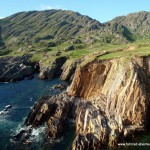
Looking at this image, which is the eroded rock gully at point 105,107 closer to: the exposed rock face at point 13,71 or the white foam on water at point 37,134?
the white foam on water at point 37,134

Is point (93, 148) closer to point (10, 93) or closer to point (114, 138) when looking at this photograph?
point (114, 138)

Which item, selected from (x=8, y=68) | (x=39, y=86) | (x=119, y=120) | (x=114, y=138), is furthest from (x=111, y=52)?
(x=8, y=68)

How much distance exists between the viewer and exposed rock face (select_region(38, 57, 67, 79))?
504 feet

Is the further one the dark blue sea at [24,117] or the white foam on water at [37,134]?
the white foam on water at [37,134]

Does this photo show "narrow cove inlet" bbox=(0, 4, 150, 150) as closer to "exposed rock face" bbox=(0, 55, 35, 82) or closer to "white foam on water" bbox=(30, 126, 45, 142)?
"white foam on water" bbox=(30, 126, 45, 142)

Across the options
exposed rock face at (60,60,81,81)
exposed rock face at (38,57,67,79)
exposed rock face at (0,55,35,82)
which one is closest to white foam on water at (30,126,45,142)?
exposed rock face at (60,60,81,81)

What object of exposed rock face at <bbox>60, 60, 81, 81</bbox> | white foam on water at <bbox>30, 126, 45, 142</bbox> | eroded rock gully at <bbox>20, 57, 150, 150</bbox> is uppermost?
exposed rock face at <bbox>60, 60, 81, 81</bbox>

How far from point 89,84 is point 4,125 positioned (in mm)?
26817

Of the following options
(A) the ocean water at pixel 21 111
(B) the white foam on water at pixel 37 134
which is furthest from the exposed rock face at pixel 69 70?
(B) the white foam on water at pixel 37 134

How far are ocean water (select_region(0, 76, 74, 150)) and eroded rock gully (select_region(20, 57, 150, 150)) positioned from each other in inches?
123

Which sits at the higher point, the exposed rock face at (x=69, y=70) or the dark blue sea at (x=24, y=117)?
the exposed rock face at (x=69, y=70)

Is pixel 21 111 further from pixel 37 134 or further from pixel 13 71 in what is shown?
pixel 13 71

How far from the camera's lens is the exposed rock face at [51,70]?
154m

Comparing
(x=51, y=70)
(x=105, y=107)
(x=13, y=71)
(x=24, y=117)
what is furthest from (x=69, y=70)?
(x=105, y=107)
